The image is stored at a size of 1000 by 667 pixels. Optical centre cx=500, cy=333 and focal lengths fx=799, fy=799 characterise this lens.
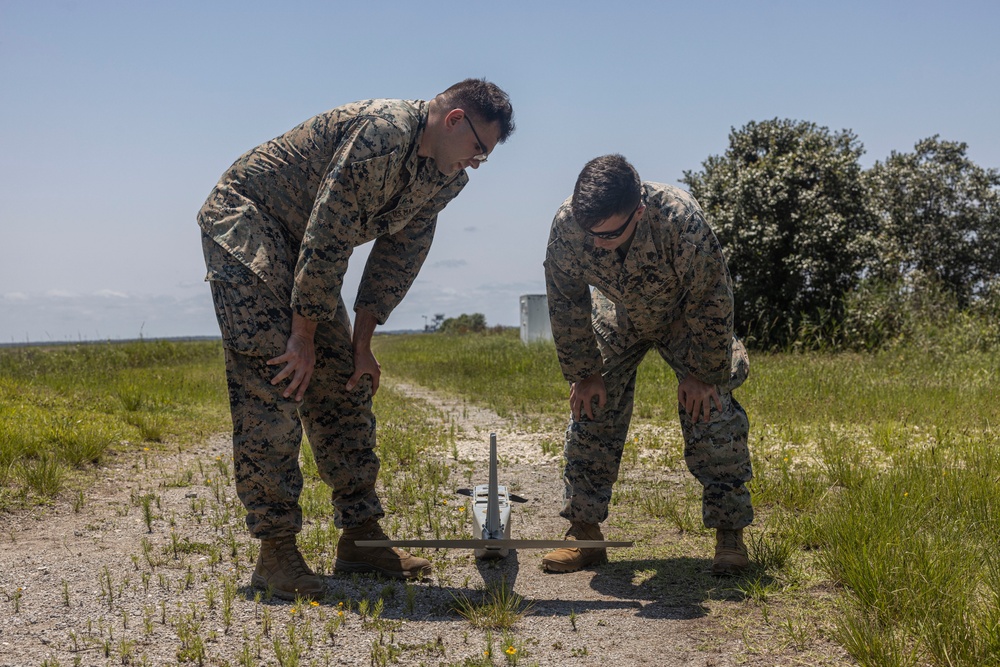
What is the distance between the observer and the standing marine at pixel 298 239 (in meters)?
3.16

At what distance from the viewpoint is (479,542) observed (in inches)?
137

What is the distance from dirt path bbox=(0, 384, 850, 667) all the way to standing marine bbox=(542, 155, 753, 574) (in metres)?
0.35

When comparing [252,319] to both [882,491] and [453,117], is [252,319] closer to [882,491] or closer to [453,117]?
[453,117]

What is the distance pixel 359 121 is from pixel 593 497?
207 centimetres

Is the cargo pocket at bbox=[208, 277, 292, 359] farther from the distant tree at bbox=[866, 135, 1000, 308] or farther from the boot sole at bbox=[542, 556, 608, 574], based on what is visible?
the distant tree at bbox=[866, 135, 1000, 308]

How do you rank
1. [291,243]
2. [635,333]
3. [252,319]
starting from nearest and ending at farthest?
[252,319]
[291,243]
[635,333]

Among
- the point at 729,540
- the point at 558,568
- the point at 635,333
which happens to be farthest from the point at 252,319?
the point at 729,540

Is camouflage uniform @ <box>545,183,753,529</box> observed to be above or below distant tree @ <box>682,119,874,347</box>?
below

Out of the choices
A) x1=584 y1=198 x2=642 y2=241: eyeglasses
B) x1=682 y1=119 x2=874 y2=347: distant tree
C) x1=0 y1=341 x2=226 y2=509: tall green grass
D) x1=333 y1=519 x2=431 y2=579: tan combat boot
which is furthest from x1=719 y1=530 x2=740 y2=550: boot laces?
x1=682 y1=119 x2=874 y2=347: distant tree

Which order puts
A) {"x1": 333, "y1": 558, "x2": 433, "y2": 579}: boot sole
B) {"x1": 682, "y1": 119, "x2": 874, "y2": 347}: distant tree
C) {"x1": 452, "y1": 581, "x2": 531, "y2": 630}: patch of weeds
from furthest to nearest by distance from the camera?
1. {"x1": 682, "y1": 119, "x2": 874, "y2": 347}: distant tree
2. {"x1": 333, "y1": 558, "x2": 433, "y2": 579}: boot sole
3. {"x1": 452, "y1": 581, "x2": 531, "y2": 630}: patch of weeds

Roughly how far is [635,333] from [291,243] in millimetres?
1639

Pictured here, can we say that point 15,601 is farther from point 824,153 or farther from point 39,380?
point 824,153

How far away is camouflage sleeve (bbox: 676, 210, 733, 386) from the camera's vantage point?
11.1ft

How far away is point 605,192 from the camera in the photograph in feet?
10.3
